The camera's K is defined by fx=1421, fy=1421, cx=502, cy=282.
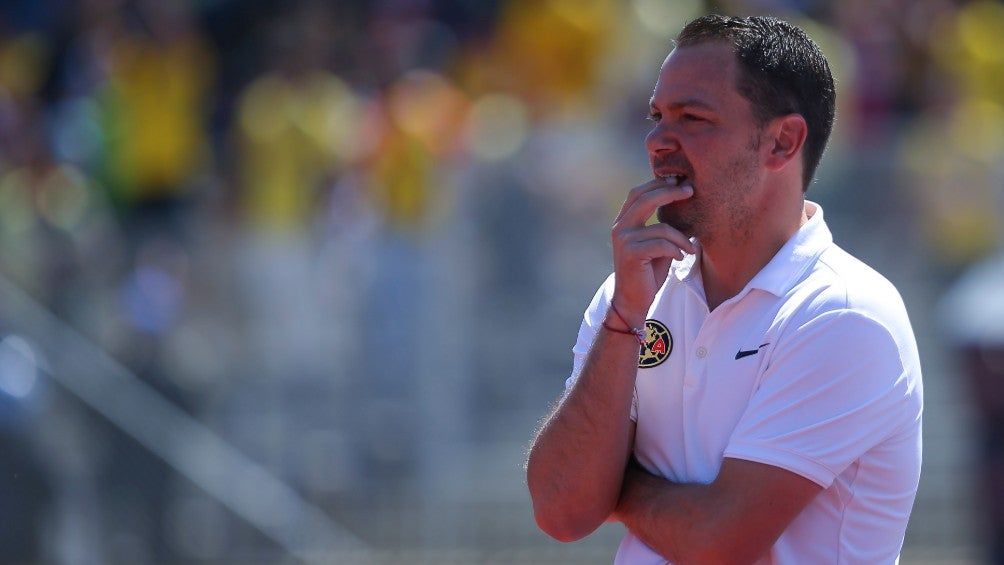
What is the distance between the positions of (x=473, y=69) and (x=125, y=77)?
2.68m

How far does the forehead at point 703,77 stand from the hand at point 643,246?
19 centimetres

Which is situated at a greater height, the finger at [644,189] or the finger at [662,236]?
the finger at [644,189]

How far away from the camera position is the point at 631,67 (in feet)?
→ 34.1

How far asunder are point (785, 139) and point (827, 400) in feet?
1.90

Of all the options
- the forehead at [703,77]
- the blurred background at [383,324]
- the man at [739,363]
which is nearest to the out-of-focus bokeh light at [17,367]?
the blurred background at [383,324]

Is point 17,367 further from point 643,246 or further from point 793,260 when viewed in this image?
point 793,260

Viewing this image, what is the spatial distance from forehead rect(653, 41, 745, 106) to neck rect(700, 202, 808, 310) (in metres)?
0.29

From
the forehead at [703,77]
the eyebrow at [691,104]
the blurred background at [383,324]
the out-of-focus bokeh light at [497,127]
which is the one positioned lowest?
the blurred background at [383,324]

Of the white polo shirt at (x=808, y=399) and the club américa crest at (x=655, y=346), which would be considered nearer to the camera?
the white polo shirt at (x=808, y=399)

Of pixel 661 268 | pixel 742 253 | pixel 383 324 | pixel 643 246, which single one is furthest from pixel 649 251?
pixel 383 324

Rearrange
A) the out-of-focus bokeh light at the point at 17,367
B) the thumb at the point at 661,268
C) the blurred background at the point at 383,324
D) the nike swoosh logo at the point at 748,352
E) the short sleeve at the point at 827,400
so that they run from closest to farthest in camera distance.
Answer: the short sleeve at the point at 827,400, the nike swoosh logo at the point at 748,352, the thumb at the point at 661,268, the out-of-focus bokeh light at the point at 17,367, the blurred background at the point at 383,324

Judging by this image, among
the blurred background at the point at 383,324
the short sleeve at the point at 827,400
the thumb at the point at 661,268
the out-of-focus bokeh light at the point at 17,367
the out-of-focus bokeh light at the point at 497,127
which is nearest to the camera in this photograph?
the short sleeve at the point at 827,400

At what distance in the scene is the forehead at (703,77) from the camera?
117 inches

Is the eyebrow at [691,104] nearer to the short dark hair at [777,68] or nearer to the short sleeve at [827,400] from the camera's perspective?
the short dark hair at [777,68]
